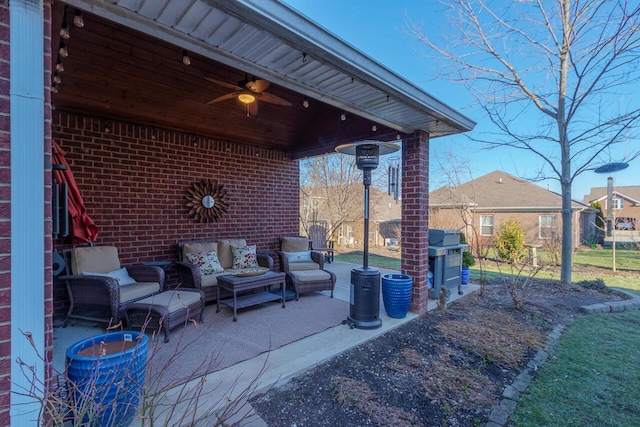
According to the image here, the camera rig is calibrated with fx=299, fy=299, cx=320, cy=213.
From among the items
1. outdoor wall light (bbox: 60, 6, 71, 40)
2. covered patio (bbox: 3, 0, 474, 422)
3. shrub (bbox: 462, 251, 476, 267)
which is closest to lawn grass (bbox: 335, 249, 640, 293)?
shrub (bbox: 462, 251, 476, 267)

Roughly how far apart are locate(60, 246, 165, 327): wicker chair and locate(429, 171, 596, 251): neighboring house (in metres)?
12.6

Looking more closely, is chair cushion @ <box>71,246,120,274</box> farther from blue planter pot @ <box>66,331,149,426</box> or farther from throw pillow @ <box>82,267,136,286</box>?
blue planter pot @ <box>66,331,149,426</box>

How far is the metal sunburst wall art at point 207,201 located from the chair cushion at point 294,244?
134cm

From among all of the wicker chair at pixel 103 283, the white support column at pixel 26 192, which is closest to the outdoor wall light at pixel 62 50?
the white support column at pixel 26 192

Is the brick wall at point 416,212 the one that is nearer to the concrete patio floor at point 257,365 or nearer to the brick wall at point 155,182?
the concrete patio floor at point 257,365

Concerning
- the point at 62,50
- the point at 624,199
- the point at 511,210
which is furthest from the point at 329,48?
the point at 624,199

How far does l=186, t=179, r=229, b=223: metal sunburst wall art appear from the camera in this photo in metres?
5.17

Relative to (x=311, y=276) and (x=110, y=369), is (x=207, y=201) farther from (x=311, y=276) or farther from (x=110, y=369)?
(x=110, y=369)

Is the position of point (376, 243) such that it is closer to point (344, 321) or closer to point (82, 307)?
point (344, 321)

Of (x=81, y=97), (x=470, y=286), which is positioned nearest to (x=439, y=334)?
(x=470, y=286)

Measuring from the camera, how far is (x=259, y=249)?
20.2 ft

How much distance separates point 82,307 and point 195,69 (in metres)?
3.18

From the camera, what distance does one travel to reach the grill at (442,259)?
4723 millimetres

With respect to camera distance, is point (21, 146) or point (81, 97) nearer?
point (21, 146)
